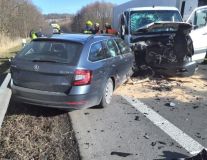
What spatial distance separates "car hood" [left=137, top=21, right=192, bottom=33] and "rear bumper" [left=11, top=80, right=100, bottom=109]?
15.7 ft

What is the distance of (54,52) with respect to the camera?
21.4ft

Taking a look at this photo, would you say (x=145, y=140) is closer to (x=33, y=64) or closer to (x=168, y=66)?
(x=33, y=64)

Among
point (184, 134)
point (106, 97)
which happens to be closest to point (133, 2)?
point (106, 97)

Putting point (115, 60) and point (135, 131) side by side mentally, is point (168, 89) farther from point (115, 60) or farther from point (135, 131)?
point (135, 131)

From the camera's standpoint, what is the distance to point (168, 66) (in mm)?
10086

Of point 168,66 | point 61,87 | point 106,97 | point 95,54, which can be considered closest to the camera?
point 61,87

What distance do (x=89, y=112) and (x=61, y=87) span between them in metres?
1.14

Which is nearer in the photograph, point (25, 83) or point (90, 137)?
point (90, 137)

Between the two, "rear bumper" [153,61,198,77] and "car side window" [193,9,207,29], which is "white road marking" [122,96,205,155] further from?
"car side window" [193,9,207,29]

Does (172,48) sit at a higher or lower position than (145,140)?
higher

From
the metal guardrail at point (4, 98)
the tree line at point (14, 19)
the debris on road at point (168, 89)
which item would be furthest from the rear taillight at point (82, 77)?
the tree line at point (14, 19)

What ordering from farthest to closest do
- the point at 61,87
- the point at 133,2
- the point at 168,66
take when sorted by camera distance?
the point at 133,2, the point at 168,66, the point at 61,87

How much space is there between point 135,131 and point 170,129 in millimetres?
630

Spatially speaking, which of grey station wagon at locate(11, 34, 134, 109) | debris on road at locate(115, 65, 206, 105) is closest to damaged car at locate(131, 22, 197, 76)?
debris on road at locate(115, 65, 206, 105)
